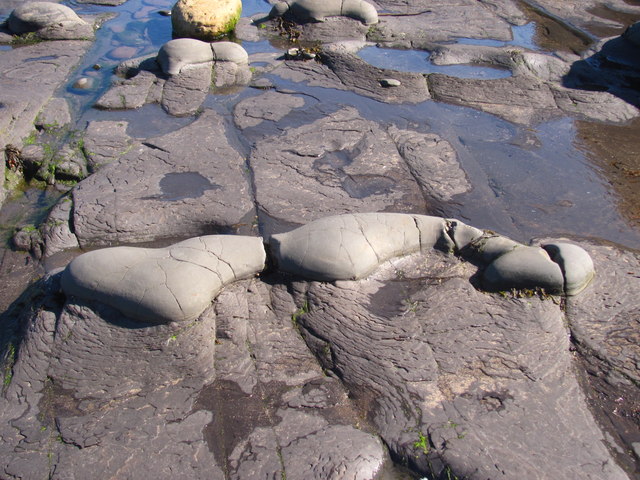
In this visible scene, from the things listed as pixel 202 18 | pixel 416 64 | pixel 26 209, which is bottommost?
pixel 26 209

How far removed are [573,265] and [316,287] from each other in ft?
6.52

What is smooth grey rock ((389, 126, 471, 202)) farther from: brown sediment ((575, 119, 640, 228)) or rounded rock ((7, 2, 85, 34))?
rounded rock ((7, 2, 85, 34))

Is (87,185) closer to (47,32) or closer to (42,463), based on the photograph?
(42,463)

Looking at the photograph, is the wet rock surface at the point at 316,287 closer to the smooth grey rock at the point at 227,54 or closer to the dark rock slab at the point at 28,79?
the dark rock slab at the point at 28,79

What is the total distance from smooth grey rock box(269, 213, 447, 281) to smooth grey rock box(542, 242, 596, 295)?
0.89m

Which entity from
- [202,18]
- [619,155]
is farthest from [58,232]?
[619,155]

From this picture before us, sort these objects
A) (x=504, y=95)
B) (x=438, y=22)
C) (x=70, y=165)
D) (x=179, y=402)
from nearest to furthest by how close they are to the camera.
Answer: (x=179, y=402), (x=70, y=165), (x=504, y=95), (x=438, y=22)

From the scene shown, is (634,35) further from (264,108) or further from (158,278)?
(158,278)

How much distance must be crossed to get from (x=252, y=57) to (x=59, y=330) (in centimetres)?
587

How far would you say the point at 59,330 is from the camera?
3559 millimetres

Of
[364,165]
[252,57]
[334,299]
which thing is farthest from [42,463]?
[252,57]

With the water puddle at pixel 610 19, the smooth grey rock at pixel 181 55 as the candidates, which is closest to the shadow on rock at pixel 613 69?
the water puddle at pixel 610 19

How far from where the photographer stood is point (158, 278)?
11.8ft

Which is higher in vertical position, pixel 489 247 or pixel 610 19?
pixel 610 19
